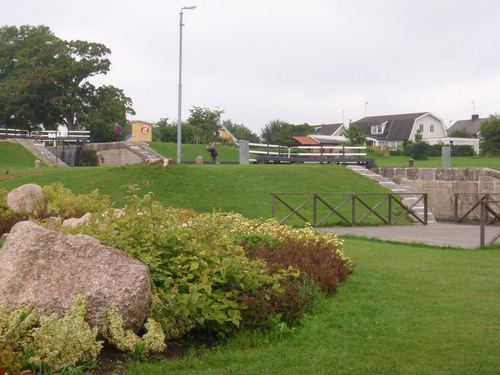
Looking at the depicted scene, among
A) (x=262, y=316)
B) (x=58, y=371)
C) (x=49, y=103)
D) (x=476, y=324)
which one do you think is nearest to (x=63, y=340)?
(x=58, y=371)

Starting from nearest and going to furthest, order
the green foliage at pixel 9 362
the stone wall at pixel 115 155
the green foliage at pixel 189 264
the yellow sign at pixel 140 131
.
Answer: the green foliage at pixel 9 362 < the green foliage at pixel 189 264 < the stone wall at pixel 115 155 < the yellow sign at pixel 140 131

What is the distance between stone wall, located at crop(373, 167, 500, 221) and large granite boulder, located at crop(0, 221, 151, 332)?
23.4 metres

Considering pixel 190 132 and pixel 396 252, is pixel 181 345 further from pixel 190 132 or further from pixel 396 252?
pixel 190 132

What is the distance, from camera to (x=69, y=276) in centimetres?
449

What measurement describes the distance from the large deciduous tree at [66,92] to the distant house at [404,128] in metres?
33.6

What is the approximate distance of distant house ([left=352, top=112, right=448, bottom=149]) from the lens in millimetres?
67062

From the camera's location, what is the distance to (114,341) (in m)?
4.41

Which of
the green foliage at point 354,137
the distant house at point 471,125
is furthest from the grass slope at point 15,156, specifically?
the distant house at point 471,125

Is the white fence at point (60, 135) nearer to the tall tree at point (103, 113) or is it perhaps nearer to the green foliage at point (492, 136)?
the tall tree at point (103, 113)

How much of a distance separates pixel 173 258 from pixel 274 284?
3.43ft

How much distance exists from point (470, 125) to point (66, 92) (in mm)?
59502

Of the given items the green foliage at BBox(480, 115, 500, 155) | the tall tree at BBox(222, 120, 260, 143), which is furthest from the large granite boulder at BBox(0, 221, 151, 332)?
the tall tree at BBox(222, 120, 260, 143)

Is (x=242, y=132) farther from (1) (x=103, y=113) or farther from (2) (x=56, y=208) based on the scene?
(2) (x=56, y=208)

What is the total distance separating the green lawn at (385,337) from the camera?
4301 millimetres
